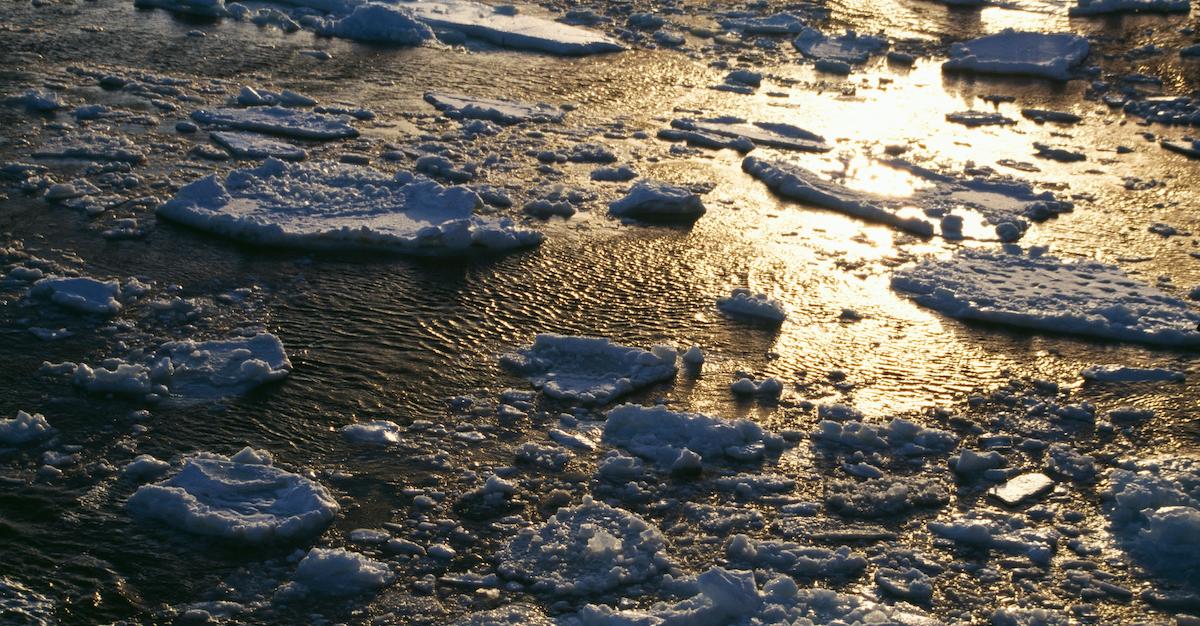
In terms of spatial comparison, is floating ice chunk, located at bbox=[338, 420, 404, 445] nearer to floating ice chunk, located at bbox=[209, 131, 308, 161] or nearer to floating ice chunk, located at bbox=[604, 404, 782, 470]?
floating ice chunk, located at bbox=[604, 404, 782, 470]

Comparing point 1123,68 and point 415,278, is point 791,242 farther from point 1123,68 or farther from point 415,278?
point 1123,68

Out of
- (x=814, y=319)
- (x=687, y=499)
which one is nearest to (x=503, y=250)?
(x=814, y=319)

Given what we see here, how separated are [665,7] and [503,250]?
261 inches

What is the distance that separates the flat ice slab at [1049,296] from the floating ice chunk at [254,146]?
3.70 m

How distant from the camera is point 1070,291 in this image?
21.3 feet

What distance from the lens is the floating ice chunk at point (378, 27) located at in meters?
10.8

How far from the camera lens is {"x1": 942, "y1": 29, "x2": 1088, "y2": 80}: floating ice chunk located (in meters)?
10.8

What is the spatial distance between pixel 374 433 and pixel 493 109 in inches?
176

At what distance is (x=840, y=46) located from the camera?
37.5ft

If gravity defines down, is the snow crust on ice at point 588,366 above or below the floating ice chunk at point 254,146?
below

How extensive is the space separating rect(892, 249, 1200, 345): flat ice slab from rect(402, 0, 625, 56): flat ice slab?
16.1 ft

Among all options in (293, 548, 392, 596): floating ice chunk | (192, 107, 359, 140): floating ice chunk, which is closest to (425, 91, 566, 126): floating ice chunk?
(192, 107, 359, 140): floating ice chunk

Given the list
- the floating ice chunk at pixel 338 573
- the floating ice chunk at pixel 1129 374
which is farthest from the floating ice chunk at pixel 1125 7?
the floating ice chunk at pixel 338 573

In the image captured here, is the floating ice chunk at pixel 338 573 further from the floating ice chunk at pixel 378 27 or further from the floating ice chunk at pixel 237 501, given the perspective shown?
the floating ice chunk at pixel 378 27
